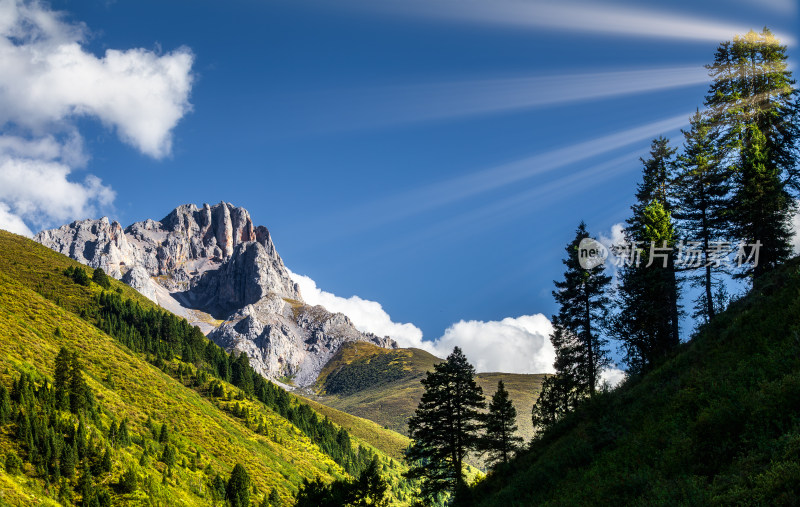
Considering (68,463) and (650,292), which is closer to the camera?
(650,292)

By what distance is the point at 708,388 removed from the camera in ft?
47.2

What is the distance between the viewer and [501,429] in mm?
34656

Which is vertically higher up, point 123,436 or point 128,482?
point 123,436

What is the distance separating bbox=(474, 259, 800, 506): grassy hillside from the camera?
31.4ft

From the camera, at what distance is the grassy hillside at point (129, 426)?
181ft

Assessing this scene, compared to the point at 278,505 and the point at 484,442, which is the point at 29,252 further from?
the point at 484,442

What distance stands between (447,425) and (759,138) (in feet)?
86.7

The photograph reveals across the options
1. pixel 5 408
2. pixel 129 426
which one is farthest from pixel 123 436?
pixel 5 408

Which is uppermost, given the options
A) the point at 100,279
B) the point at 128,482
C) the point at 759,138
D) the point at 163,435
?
the point at 100,279

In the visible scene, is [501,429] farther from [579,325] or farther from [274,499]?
[274,499]

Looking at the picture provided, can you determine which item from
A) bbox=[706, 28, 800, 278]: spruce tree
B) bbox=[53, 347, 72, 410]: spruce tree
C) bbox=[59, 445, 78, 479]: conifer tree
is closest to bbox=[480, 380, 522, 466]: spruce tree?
bbox=[706, 28, 800, 278]: spruce tree

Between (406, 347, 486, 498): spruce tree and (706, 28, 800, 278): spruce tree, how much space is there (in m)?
18.5

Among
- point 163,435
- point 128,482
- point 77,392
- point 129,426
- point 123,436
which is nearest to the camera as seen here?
point 128,482

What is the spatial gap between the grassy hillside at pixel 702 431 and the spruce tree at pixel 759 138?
1003cm
